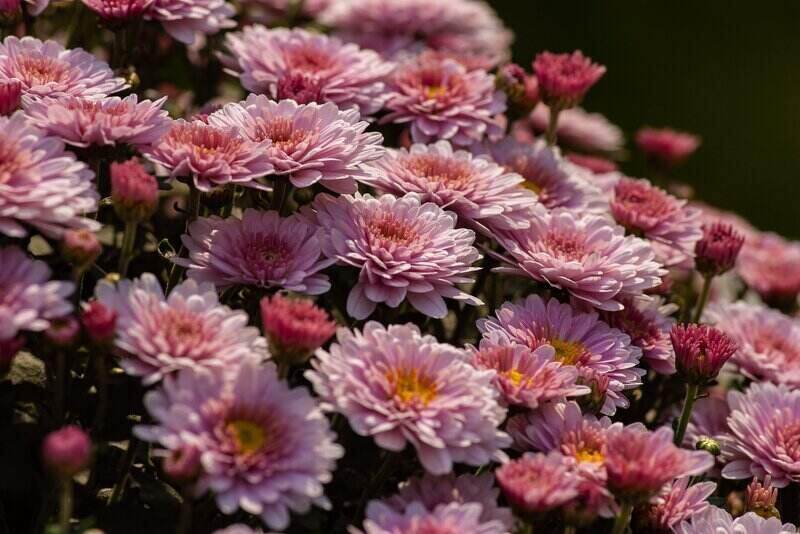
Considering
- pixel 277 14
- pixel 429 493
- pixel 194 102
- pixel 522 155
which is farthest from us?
pixel 277 14

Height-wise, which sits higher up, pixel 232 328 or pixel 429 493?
pixel 232 328

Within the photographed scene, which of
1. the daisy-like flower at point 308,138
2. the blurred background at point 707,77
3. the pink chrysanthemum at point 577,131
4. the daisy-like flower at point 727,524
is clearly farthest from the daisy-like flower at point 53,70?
the blurred background at point 707,77

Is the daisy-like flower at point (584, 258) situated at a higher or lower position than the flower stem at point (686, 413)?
higher

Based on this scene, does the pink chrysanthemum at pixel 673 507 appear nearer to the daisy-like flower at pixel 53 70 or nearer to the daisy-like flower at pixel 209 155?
the daisy-like flower at pixel 209 155

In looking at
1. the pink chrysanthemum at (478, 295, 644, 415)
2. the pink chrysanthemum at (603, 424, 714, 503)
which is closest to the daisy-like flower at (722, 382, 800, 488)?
the pink chrysanthemum at (478, 295, 644, 415)

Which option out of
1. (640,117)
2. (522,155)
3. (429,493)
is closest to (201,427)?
(429,493)

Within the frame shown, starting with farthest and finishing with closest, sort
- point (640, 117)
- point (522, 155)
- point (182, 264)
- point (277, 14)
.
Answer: point (640, 117) → point (277, 14) → point (522, 155) → point (182, 264)

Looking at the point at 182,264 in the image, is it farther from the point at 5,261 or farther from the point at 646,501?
the point at 646,501
